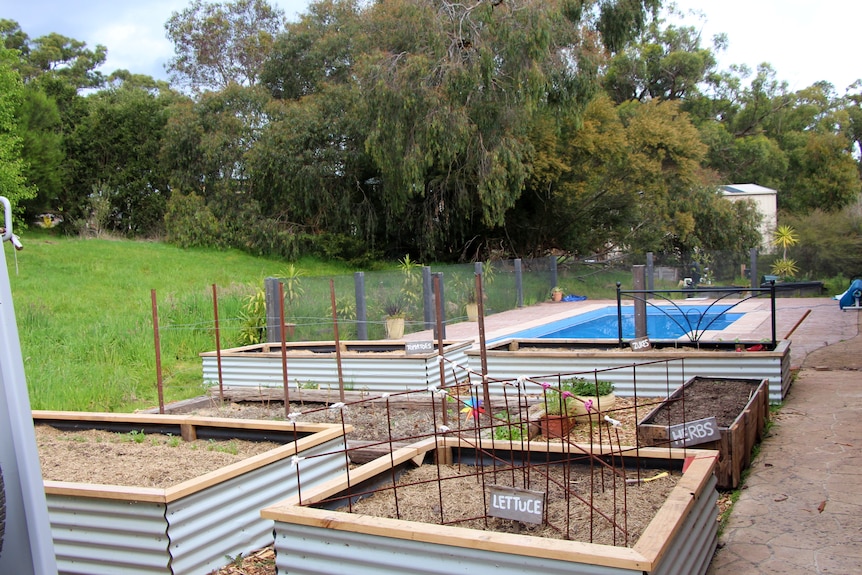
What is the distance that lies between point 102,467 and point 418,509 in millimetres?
2218

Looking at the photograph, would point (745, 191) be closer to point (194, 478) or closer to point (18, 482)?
point (194, 478)

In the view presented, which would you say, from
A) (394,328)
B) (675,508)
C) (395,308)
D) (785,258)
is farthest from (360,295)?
(785,258)

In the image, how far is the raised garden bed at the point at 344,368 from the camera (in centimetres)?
783

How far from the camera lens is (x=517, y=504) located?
9.61 ft

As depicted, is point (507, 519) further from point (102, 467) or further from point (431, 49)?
point (431, 49)

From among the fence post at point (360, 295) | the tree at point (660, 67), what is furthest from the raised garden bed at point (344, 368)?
the tree at point (660, 67)

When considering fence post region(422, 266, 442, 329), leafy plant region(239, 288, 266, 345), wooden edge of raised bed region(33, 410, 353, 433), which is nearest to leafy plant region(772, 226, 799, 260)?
fence post region(422, 266, 442, 329)

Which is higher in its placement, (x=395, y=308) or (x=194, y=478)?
(x=395, y=308)

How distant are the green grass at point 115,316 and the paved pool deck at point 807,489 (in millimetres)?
6066

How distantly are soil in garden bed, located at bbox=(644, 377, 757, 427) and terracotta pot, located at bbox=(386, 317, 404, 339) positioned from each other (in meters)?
7.01

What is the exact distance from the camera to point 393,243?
26156 millimetres

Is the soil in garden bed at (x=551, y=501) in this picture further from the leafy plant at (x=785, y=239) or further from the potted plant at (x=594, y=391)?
the leafy plant at (x=785, y=239)

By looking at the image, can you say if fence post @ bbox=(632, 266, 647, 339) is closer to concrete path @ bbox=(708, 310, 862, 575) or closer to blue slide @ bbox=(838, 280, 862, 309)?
concrete path @ bbox=(708, 310, 862, 575)

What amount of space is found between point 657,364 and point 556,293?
13329 millimetres
